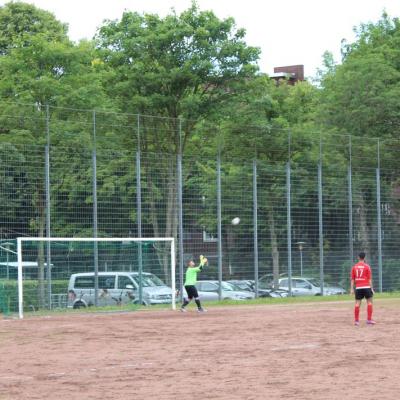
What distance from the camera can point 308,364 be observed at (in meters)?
14.9

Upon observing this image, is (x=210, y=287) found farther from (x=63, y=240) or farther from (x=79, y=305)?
(x=63, y=240)

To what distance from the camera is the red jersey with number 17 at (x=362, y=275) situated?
23219mm

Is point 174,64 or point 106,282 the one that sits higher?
point 174,64

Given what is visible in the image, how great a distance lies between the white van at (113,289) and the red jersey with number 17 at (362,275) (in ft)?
35.0

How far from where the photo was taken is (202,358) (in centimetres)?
1605

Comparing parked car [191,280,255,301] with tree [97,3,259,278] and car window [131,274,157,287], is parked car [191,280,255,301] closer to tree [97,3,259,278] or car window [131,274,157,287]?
car window [131,274,157,287]

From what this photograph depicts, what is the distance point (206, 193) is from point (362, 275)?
13.6 meters

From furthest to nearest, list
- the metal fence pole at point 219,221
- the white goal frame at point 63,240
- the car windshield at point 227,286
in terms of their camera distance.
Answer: the car windshield at point 227,286 < the metal fence pole at point 219,221 < the white goal frame at point 63,240

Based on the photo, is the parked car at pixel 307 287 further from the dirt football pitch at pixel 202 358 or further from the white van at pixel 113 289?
the dirt football pitch at pixel 202 358

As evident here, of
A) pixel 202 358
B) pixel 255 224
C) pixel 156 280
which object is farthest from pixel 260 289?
pixel 202 358

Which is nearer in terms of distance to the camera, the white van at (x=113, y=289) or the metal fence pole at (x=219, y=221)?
the white van at (x=113, y=289)

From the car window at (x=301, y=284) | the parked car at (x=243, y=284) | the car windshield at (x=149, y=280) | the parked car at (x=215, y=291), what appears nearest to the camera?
the car windshield at (x=149, y=280)

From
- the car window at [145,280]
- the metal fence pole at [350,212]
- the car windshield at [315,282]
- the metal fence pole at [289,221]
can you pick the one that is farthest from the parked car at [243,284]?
the metal fence pole at [350,212]

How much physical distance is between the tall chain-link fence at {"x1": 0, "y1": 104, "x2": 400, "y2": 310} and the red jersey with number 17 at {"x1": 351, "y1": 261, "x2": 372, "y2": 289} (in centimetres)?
1120
